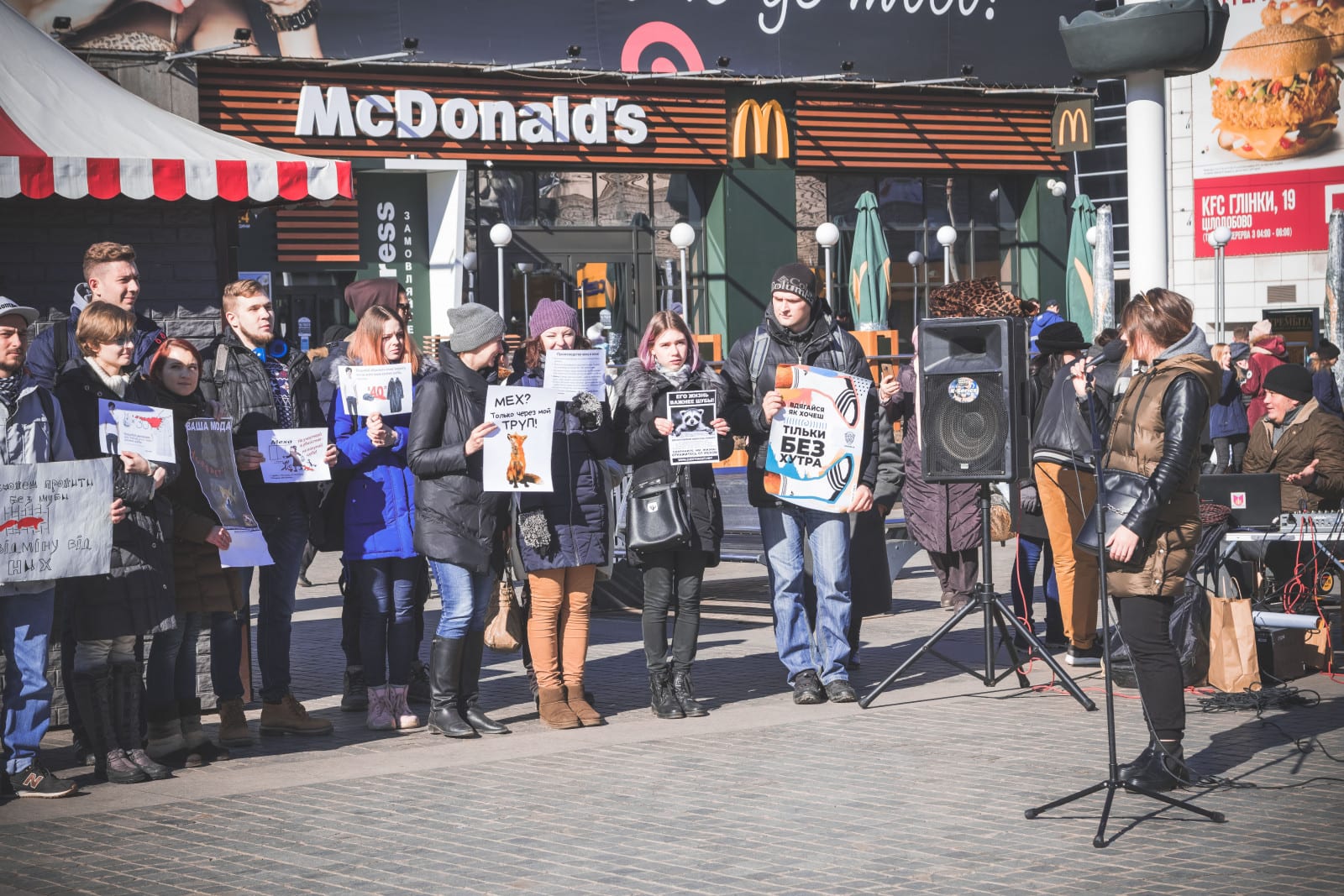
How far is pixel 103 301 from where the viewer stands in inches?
285

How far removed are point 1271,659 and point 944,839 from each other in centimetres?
366

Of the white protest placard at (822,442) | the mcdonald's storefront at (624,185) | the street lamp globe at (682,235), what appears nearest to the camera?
the white protest placard at (822,442)

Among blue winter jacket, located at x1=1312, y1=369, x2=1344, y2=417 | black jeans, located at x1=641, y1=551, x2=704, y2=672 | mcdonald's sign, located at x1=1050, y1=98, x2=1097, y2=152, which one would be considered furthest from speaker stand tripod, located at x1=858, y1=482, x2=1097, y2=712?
mcdonald's sign, located at x1=1050, y1=98, x2=1097, y2=152

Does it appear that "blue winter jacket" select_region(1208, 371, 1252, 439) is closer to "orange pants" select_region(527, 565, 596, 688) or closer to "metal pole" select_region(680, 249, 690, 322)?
"orange pants" select_region(527, 565, 596, 688)

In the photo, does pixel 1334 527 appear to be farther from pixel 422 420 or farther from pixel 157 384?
pixel 157 384

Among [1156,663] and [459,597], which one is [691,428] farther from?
[1156,663]

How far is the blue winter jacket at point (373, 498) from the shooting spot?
802 cm

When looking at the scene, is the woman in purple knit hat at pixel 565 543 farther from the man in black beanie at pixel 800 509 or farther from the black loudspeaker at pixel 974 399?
the black loudspeaker at pixel 974 399

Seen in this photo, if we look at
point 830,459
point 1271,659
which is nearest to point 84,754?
point 830,459

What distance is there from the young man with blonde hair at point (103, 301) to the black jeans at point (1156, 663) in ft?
14.2

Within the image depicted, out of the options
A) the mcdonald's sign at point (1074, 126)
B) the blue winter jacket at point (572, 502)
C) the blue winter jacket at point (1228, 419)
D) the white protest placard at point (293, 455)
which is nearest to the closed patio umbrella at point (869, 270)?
the mcdonald's sign at point (1074, 126)

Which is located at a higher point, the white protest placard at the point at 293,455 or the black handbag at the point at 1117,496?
the white protest placard at the point at 293,455

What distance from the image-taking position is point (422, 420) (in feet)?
25.3

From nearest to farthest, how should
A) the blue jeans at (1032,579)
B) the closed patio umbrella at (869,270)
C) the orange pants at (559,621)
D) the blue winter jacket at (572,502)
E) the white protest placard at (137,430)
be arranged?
1. the white protest placard at (137,430)
2. the blue winter jacket at (572,502)
3. the orange pants at (559,621)
4. the blue jeans at (1032,579)
5. the closed patio umbrella at (869,270)
